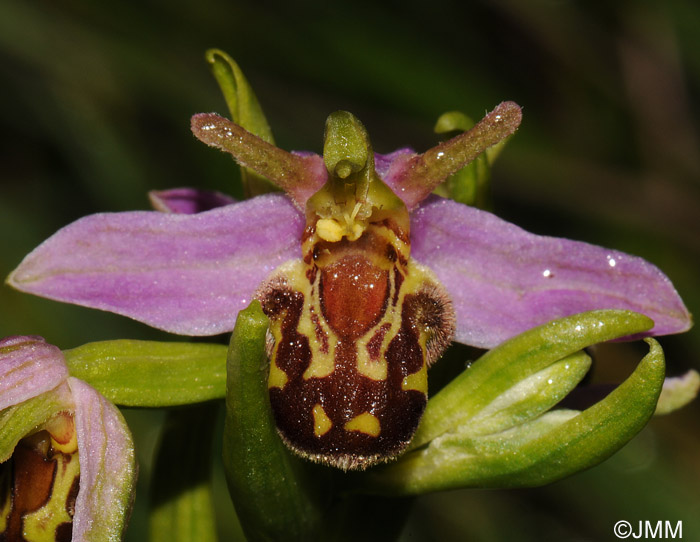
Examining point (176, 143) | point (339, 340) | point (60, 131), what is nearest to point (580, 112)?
point (176, 143)

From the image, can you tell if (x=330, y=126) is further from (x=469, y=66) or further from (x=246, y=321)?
(x=469, y=66)

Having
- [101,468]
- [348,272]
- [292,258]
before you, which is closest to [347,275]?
[348,272]

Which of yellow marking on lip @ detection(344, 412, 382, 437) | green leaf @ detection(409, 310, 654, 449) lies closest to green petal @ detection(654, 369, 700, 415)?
green leaf @ detection(409, 310, 654, 449)

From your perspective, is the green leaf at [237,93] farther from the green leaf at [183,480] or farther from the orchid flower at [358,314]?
the green leaf at [183,480]

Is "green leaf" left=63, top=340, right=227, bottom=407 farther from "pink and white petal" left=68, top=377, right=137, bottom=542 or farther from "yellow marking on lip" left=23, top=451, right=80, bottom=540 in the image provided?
"yellow marking on lip" left=23, top=451, right=80, bottom=540

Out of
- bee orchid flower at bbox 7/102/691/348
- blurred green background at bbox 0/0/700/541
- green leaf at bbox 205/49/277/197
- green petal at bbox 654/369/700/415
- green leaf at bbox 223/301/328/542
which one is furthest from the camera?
blurred green background at bbox 0/0/700/541

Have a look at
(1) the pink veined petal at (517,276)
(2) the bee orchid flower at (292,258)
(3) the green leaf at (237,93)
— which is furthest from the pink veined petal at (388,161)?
(3) the green leaf at (237,93)

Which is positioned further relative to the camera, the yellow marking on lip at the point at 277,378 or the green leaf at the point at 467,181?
the green leaf at the point at 467,181
